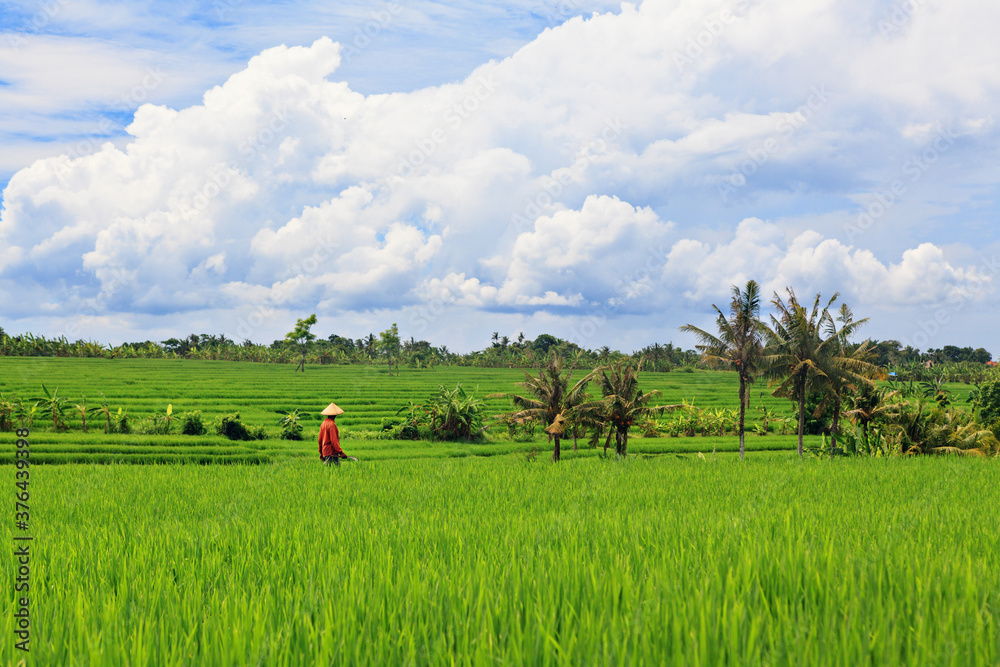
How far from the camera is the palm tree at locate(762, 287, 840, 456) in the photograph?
28.3 metres

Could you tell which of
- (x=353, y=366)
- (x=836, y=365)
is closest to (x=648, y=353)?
(x=353, y=366)

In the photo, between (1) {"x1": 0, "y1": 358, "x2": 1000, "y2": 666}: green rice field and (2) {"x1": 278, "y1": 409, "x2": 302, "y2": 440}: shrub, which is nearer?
(1) {"x1": 0, "y1": 358, "x2": 1000, "y2": 666}: green rice field

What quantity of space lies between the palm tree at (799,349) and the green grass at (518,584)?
21588mm

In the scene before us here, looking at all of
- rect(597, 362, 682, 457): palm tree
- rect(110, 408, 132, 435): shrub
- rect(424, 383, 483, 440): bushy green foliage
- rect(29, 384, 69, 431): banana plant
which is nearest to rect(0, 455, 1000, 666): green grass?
rect(597, 362, 682, 457): palm tree

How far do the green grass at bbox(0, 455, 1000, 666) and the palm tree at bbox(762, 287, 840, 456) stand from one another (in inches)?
850

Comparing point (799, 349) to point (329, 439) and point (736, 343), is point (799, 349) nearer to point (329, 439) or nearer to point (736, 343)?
point (736, 343)

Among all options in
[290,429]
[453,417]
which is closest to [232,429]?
[290,429]

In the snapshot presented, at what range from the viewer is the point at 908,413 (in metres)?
22.5

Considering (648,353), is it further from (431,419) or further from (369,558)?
(369,558)

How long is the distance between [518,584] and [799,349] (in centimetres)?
2985

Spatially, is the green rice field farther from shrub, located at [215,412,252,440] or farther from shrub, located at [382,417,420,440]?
shrub, located at [382,417,420,440]

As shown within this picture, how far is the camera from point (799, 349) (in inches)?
1141

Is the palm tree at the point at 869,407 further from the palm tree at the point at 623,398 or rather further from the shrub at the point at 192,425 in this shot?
the shrub at the point at 192,425

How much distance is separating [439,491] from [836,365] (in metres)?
25.1
